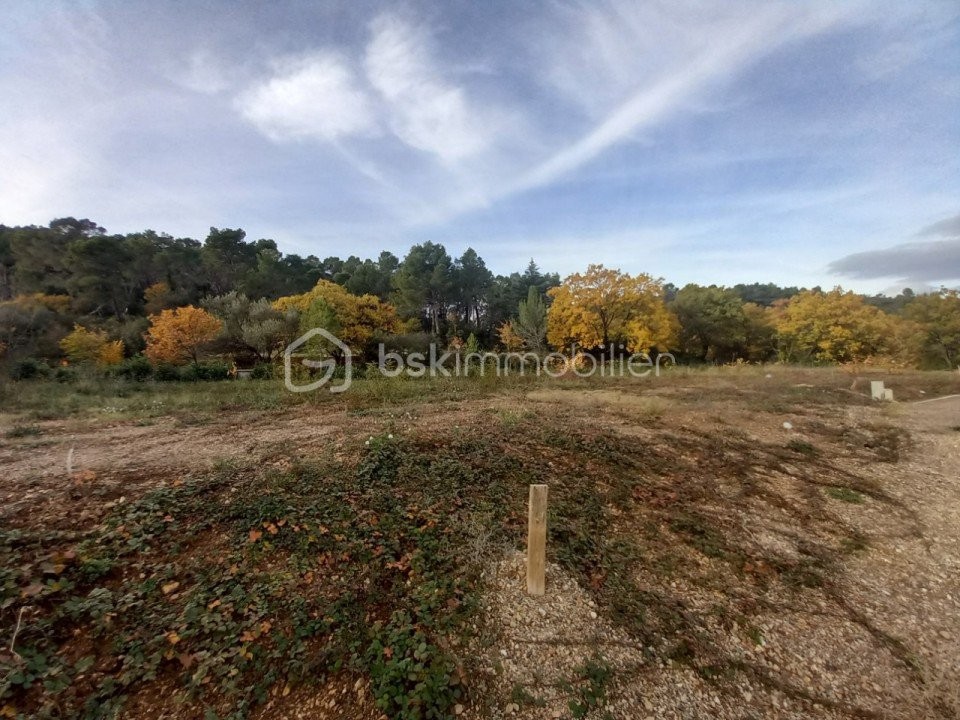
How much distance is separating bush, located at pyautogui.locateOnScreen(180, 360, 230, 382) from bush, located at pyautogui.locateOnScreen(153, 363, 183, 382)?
0.25m

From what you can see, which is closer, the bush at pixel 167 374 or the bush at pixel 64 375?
the bush at pixel 64 375

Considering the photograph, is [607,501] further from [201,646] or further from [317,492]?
[201,646]

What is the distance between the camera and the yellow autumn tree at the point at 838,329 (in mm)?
21500

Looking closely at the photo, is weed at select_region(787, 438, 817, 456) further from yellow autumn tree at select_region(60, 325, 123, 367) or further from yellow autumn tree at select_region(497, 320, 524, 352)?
yellow autumn tree at select_region(60, 325, 123, 367)

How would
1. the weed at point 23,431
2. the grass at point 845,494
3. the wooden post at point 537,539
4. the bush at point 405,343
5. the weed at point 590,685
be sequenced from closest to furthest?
the weed at point 590,685
the wooden post at point 537,539
the grass at point 845,494
the weed at point 23,431
the bush at point 405,343

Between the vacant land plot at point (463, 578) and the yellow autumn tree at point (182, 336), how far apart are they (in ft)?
41.3

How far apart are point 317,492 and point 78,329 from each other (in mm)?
23222

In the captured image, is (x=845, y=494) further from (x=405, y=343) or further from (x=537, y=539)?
(x=405, y=343)

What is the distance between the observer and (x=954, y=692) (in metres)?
2.64

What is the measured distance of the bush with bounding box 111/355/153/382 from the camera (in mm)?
14914

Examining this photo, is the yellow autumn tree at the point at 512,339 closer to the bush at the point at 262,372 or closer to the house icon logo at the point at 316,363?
the house icon logo at the point at 316,363

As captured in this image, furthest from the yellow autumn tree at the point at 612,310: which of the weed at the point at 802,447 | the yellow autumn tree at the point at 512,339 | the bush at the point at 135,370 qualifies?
the bush at the point at 135,370

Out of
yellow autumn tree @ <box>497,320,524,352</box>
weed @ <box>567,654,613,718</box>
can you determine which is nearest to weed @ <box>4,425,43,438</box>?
weed @ <box>567,654,613,718</box>

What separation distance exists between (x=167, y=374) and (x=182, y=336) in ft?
9.97
